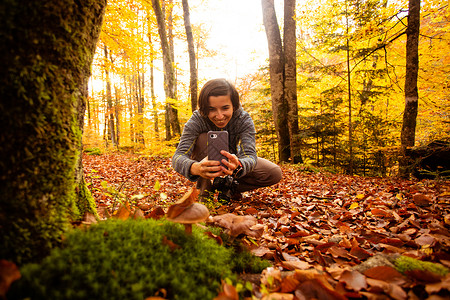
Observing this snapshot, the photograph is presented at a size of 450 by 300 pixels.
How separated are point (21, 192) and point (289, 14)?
10.1 metres

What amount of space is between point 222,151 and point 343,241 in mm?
1526

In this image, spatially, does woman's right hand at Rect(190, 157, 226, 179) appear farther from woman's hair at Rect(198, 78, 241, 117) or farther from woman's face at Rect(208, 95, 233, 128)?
woman's hair at Rect(198, 78, 241, 117)

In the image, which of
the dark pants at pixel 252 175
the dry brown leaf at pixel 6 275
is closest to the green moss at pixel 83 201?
the dry brown leaf at pixel 6 275

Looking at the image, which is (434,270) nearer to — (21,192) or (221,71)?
(21,192)

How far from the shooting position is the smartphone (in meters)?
2.41

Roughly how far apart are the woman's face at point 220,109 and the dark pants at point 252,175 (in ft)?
1.78

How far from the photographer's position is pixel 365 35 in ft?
23.9

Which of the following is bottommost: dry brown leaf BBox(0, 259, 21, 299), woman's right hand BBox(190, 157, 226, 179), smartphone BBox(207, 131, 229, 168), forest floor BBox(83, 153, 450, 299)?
forest floor BBox(83, 153, 450, 299)

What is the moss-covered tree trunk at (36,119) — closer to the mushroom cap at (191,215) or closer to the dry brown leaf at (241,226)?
the mushroom cap at (191,215)

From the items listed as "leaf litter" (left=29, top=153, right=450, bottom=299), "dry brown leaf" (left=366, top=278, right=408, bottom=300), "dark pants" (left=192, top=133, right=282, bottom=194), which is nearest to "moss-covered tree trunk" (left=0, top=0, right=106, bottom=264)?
"leaf litter" (left=29, top=153, right=450, bottom=299)

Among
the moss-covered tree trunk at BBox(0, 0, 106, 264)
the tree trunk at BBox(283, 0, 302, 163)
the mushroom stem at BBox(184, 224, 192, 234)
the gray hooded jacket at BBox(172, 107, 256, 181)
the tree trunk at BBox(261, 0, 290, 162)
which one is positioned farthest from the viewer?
the tree trunk at BBox(261, 0, 290, 162)

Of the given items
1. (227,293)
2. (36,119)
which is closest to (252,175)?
(227,293)

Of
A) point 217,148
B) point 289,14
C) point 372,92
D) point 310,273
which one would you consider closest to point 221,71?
point 289,14

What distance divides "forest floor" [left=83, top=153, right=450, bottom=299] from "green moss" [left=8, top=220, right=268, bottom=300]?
22 centimetres
